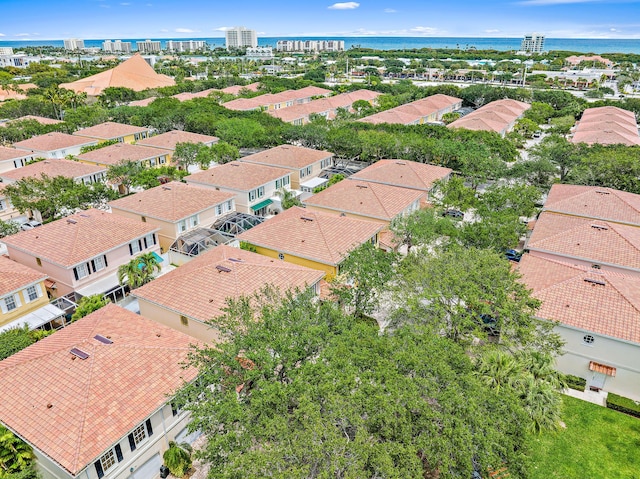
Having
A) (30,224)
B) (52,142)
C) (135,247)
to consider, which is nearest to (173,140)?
(52,142)

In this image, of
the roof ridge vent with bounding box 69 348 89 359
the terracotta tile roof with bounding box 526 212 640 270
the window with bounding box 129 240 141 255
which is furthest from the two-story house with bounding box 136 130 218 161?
the terracotta tile roof with bounding box 526 212 640 270

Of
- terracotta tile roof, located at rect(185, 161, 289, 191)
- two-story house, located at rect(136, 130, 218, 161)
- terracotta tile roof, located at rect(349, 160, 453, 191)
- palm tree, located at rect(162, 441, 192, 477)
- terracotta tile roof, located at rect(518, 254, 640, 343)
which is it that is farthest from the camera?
two-story house, located at rect(136, 130, 218, 161)

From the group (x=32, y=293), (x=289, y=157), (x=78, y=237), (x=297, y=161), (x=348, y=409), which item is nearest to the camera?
(x=348, y=409)

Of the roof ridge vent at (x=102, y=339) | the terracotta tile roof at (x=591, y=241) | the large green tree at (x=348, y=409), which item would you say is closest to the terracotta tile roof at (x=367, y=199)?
the terracotta tile roof at (x=591, y=241)

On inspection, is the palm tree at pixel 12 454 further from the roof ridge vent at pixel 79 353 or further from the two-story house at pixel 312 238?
the two-story house at pixel 312 238

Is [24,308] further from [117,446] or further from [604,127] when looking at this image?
[604,127]

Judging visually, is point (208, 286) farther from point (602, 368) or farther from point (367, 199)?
point (602, 368)

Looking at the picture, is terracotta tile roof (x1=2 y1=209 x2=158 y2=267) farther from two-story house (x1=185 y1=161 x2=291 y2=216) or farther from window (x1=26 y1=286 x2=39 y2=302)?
two-story house (x1=185 y1=161 x2=291 y2=216)
